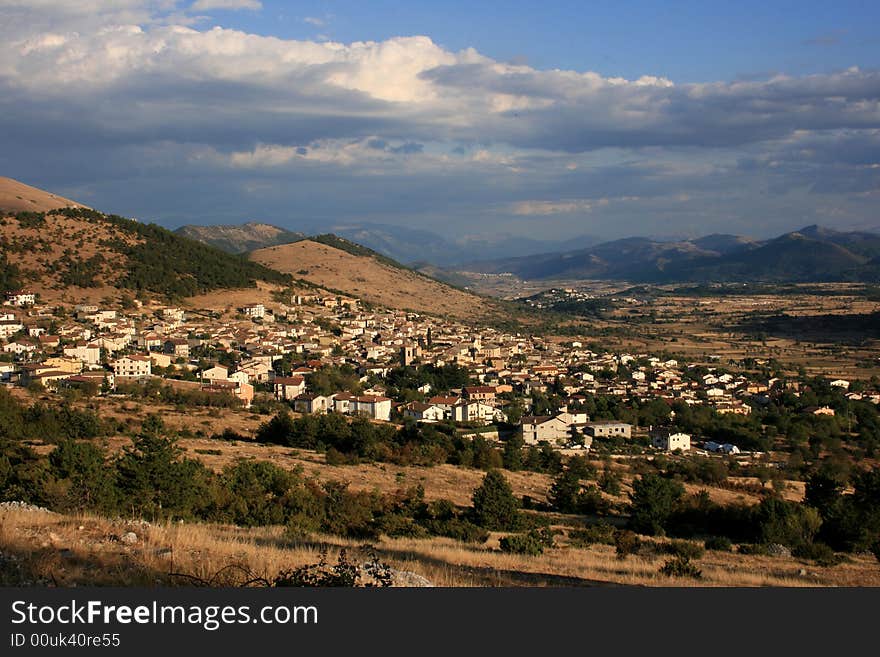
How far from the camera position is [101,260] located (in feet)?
242

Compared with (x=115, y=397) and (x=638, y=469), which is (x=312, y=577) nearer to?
(x=638, y=469)

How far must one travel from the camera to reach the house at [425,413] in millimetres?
40781

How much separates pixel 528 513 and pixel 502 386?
30606mm

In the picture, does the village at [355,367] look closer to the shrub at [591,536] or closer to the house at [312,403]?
the house at [312,403]

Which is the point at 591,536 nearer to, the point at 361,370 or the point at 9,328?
the point at 361,370

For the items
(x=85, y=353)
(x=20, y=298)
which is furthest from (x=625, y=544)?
(x=20, y=298)

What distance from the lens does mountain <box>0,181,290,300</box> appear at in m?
68.7

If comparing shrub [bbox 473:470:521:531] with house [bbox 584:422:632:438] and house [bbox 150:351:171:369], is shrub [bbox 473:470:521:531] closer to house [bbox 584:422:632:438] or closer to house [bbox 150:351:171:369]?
house [bbox 584:422:632:438]

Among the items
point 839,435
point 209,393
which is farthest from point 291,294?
point 839,435

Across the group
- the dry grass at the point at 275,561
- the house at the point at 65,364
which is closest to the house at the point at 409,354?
the house at the point at 65,364

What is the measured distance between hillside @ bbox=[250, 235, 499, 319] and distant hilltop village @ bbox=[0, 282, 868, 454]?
3439cm

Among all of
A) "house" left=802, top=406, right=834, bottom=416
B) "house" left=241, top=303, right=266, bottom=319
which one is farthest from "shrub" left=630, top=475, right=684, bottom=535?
"house" left=241, top=303, right=266, bottom=319

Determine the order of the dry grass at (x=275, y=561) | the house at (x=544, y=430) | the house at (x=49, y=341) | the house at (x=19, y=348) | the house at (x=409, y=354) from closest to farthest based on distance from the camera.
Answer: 1. the dry grass at (x=275, y=561)
2. the house at (x=544, y=430)
3. the house at (x=19, y=348)
4. the house at (x=49, y=341)
5. the house at (x=409, y=354)

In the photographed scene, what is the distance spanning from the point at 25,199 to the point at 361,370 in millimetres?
65975
